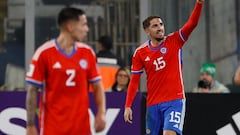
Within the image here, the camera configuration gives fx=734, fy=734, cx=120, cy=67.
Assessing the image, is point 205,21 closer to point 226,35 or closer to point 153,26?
point 226,35

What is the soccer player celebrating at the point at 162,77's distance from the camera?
33.6 ft

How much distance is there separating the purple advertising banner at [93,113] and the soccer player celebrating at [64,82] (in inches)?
183

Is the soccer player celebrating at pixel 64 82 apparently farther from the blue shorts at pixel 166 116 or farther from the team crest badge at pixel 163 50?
the team crest badge at pixel 163 50

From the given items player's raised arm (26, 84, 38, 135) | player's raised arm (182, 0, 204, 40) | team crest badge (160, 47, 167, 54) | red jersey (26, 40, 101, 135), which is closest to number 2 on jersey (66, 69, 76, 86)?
red jersey (26, 40, 101, 135)

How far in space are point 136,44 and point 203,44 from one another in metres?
1.37

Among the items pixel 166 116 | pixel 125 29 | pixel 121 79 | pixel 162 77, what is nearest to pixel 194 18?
pixel 162 77

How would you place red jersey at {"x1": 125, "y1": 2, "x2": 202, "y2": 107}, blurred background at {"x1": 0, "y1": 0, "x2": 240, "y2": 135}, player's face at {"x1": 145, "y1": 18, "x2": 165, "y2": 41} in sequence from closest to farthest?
red jersey at {"x1": 125, "y1": 2, "x2": 202, "y2": 107} < player's face at {"x1": 145, "y1": 18, "x2": 165, "y2": 41} < blurred background at {"x1": 0, "y1": 0, "x2": 240, "y2": 135}

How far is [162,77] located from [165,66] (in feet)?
0.53

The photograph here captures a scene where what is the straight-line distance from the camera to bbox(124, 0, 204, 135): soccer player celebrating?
1024cm

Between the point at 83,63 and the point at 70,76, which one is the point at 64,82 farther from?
the point at 83,63

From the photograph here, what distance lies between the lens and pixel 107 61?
13.1 m

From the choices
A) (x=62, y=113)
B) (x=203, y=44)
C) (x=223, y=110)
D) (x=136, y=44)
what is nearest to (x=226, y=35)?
(x=203, y=44)

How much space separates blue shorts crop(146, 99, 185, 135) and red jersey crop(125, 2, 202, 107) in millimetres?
77

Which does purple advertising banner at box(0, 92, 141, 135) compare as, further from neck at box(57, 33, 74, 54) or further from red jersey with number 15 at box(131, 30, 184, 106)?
neck at box(57, 33, 74, 54)
